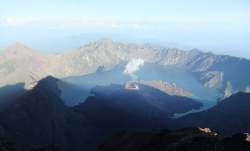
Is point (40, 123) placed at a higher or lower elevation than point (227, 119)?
lower

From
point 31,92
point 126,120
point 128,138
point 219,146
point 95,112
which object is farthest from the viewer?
point 95,112

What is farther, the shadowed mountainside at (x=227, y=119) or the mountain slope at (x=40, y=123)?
the shadowed mountainside at (x=227, y=119)

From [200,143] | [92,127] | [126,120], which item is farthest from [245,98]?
[200,143]

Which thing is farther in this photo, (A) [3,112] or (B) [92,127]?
(B) [92,127]

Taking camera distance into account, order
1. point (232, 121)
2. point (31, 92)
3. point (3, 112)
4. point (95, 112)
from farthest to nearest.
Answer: point (95, 112)
point (31, 92)
point (232, 121)
point (3, 112)

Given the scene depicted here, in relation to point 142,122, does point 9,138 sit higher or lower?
higher

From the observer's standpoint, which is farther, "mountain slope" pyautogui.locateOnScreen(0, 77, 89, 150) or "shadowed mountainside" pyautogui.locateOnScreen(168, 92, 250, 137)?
"shadowed mountainside" pyautogui.locateOnScreen(168, 92, 250, 137)

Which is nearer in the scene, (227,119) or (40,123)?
(40,123)

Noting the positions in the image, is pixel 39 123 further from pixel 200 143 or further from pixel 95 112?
pixel 200 143
